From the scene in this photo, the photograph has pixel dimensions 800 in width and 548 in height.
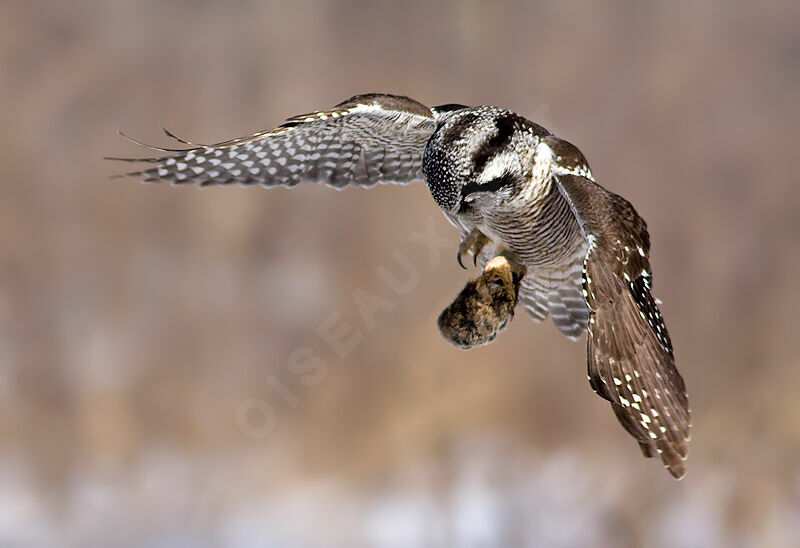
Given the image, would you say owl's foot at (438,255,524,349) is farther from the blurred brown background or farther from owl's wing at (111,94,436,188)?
the blurred brown background

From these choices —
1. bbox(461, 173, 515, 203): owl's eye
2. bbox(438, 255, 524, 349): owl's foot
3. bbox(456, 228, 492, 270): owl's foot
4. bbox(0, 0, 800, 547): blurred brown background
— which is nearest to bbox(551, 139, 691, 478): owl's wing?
bbox(461, 173, 515, 203): owl's eye

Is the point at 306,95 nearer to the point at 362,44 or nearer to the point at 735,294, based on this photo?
the point at 362,44

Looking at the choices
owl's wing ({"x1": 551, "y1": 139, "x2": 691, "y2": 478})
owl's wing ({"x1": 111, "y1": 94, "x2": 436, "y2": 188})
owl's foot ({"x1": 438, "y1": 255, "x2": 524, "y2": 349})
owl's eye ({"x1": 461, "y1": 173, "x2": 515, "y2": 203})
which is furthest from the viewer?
owl's wing ({"x1": 111, "y1": 94, "x2": 436, "y2": 188})


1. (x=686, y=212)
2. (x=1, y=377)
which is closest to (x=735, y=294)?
(x=686, y=212)

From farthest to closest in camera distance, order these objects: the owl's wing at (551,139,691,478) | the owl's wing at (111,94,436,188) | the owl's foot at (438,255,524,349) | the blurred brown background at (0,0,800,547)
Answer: the blurred brown background at (0,0,800,547), the owl's wing at (111,94,436,188), the owl's foot at (438,255,524,349), the owl's wing at (551,139,691,478)

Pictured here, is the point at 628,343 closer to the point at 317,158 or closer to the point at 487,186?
the point at 487,186

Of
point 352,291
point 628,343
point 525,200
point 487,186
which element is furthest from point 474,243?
point 352,291
